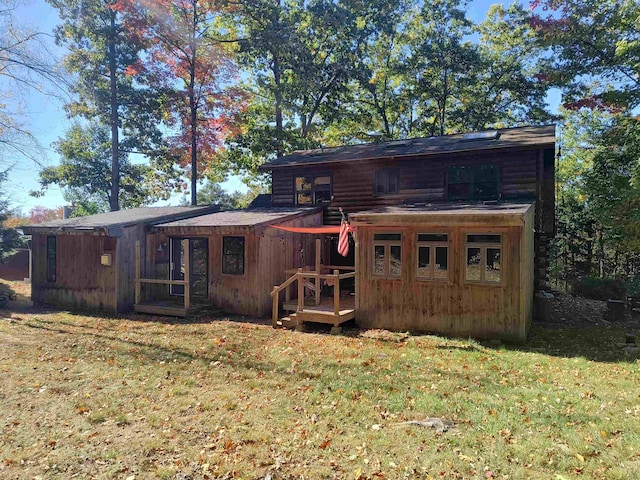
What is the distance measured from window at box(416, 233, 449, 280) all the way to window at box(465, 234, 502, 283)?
50 cm

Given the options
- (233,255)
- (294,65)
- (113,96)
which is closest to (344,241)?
(233,255)

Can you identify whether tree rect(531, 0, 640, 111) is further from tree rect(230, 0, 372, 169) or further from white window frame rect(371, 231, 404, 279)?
tree rect(230, 0, 372, 169)

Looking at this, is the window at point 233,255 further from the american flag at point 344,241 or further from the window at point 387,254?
the window at point 387,254

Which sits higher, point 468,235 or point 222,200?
point 222,200

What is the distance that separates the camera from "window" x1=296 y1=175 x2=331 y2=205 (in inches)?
633

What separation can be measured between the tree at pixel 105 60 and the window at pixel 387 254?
62.5 ft

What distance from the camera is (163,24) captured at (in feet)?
76.9

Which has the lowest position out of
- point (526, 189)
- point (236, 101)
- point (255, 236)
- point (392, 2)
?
point (255, 236)

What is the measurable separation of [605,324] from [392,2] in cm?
2282

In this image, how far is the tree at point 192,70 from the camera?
77.3 ft

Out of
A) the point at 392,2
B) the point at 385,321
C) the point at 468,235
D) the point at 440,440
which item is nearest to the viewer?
the point at 440,440

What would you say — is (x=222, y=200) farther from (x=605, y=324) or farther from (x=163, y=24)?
(x=605, y=324)

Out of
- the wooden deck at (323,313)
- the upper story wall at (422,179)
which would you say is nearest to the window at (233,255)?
the wooden deck at (323,313)

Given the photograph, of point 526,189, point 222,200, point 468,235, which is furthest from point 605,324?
point 222,200
